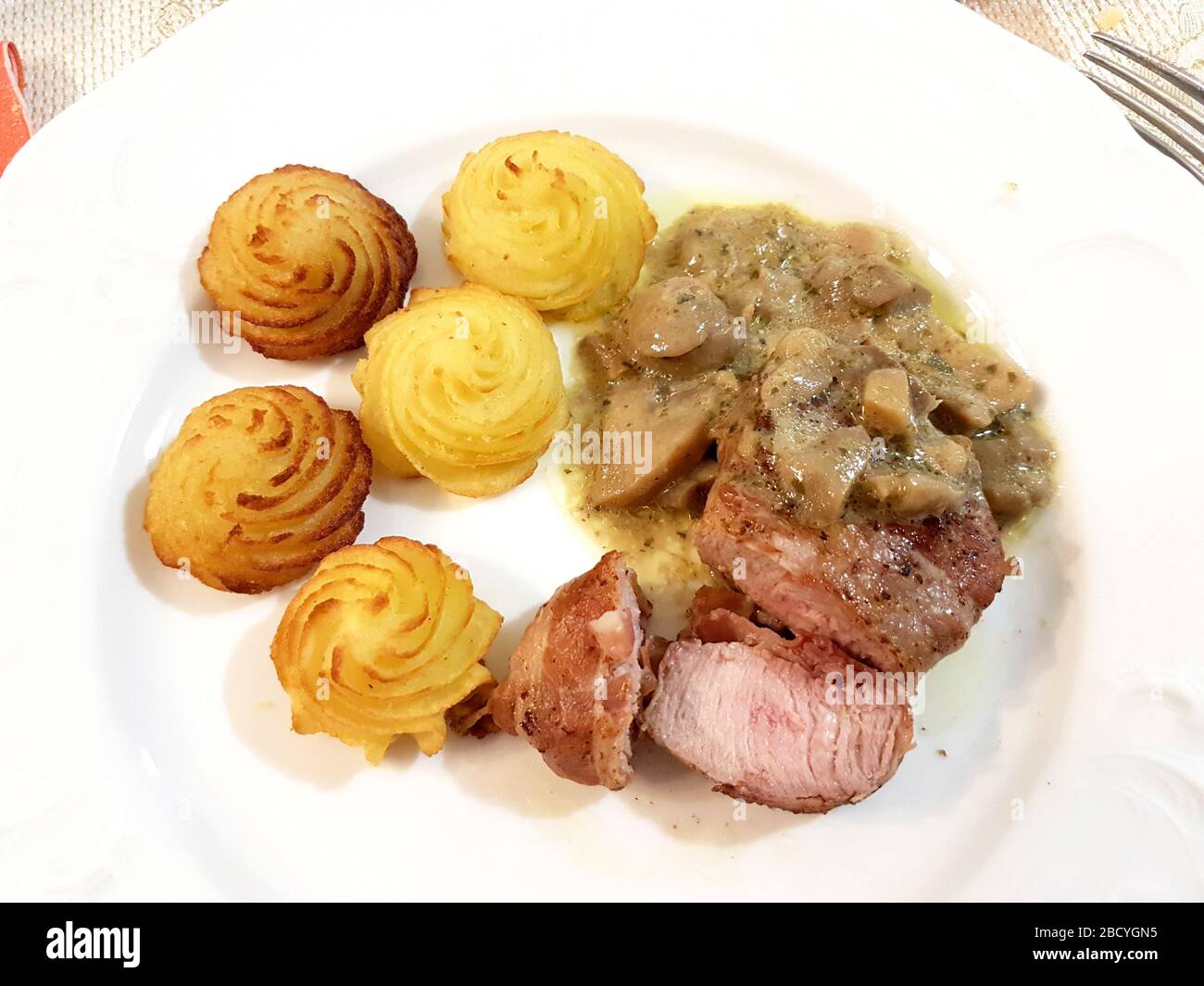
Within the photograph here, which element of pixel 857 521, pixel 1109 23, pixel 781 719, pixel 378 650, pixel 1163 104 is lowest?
pixel 378 650

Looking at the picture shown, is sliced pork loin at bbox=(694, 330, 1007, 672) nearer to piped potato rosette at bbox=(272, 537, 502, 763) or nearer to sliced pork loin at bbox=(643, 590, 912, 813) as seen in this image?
sliced pork loin at bbox=(643, 590, 912, 813)

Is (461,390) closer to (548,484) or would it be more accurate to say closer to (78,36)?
(548,484)

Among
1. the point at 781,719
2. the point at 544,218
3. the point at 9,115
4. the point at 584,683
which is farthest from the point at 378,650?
the point at 9,115

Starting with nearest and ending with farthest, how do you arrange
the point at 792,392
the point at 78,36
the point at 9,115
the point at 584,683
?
the point at 584,683 → the point at 792,392 → the point at 9,115 → the point at 78,36

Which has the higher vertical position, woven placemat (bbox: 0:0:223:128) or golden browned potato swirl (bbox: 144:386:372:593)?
woven placemat (bbox: 0:0:223:128)

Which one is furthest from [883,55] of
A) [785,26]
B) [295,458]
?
[295,458]

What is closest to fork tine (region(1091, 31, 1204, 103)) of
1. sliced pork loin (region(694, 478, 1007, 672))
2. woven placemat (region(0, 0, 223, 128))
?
sliced pork loin (region(694, 478, 1007, 672))

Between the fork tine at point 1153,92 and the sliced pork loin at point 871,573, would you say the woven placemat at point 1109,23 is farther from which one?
the sliced pork loin at point 871,573

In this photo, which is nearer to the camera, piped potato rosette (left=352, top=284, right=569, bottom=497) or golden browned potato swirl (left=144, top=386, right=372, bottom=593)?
golden browned potato swirl (left=144, top=386, right=372, bottom=593)
